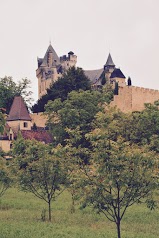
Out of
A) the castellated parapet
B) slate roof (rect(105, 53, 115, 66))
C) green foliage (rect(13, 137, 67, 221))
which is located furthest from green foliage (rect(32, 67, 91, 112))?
green foliage (rect(13, 137, 67, 221))

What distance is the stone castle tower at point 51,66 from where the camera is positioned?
108 meters

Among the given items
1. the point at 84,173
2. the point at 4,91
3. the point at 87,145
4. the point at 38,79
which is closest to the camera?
the point at 84,173

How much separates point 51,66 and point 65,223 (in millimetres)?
85476

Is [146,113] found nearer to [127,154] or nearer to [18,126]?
[18,126]

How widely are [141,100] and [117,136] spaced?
45011 mm

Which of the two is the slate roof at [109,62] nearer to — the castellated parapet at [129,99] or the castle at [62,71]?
the castle at [62,71]

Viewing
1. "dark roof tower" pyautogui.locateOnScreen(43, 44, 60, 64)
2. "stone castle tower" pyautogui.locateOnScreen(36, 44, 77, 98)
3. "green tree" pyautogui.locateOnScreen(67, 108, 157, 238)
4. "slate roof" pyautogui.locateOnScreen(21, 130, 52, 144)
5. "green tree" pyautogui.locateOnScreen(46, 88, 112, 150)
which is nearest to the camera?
"green tree" pyautogui.locateOnScreen(67, 108, 157, 238)

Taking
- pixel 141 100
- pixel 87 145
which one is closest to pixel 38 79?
pixel 141 100

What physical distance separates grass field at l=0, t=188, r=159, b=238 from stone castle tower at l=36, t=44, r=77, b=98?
75.7 meters

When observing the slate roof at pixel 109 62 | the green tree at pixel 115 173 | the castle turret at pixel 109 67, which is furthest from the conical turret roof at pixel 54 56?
the green tree at pixel 115 173

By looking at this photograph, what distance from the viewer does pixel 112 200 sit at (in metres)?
17.2

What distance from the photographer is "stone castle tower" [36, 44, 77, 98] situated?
10781cm

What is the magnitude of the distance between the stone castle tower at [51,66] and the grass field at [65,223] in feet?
248

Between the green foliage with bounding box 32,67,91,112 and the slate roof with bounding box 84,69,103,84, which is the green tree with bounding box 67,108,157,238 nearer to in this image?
the green foliage with bounding box 32,67,91,112
